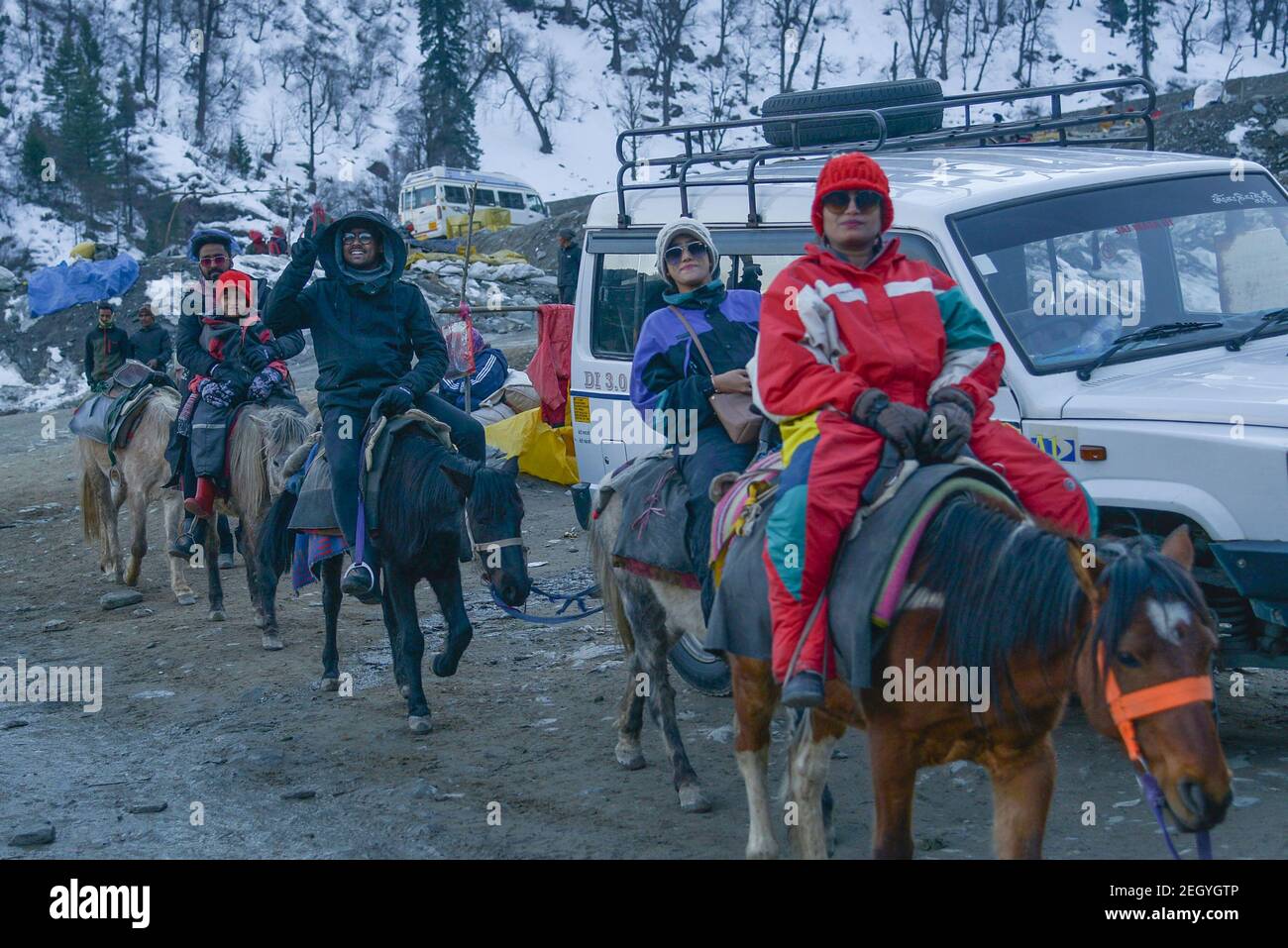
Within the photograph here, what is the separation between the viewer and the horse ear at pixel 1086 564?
313 cm

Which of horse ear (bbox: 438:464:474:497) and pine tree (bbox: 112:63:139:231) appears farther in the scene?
pine tree (bbox: 112:63:139:231)

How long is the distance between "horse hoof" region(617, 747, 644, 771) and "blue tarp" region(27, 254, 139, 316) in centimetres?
1116

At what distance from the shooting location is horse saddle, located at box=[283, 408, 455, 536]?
6.76m

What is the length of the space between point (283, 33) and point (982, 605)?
80549 mm

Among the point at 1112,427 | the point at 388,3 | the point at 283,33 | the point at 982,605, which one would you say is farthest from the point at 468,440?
the point at 388,3

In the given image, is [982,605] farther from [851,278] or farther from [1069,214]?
[1069,214]

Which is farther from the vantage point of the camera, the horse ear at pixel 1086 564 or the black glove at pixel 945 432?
the black glove at pixel 945 432

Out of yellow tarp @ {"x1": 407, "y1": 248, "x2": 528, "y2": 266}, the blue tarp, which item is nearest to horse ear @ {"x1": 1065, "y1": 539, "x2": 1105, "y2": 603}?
the blue tarp

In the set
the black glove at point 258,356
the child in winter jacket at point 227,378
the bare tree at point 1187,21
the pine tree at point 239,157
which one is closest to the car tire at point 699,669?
the child in winter jacket at point 227,378

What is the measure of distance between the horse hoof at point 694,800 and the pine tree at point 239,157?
61.8 meters

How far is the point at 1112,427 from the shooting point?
508 cm

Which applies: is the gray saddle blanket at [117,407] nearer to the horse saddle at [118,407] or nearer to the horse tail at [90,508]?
the horse saddle at [118,407]

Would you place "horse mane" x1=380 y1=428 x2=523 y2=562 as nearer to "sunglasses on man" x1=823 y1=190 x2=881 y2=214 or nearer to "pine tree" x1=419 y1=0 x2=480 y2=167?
"sunglasses on man" x1=823 y1=190 x2=881 y2=214

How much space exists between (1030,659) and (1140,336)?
107 inches
